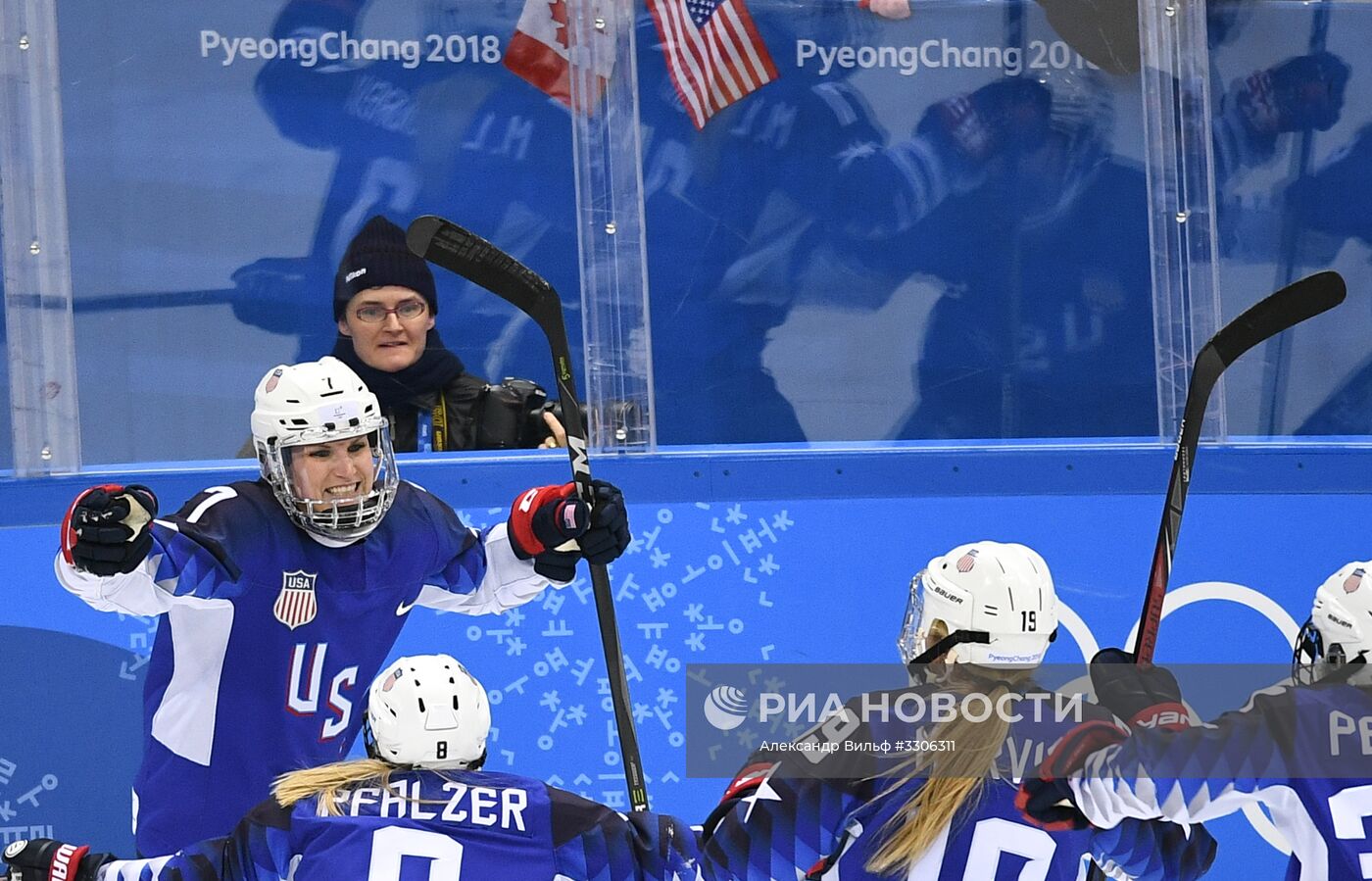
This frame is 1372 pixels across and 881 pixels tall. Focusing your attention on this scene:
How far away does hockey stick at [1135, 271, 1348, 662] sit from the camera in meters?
3.99

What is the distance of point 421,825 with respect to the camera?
9.59 ft

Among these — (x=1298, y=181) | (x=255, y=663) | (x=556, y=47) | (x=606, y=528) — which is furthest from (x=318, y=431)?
(x=1298, y=181)

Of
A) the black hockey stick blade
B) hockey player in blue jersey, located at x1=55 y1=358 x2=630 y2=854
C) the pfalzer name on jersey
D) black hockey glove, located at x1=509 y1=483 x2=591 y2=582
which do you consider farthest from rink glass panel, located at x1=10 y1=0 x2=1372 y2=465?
the pfalzer name on jersey

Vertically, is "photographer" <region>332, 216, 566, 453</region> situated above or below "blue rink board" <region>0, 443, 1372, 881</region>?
above

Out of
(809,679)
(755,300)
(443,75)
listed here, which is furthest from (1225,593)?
(443,75)

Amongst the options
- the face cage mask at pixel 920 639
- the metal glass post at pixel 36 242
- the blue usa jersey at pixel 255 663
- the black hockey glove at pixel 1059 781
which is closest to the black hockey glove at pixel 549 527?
the blue usa jersey at pixel 255 663

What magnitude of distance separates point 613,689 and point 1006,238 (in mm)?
1784

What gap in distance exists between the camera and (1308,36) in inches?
199

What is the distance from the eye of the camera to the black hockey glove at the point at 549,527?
12.4 ft

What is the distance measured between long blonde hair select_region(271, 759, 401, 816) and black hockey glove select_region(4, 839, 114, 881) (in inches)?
14.4

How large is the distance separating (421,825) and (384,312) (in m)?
2.09

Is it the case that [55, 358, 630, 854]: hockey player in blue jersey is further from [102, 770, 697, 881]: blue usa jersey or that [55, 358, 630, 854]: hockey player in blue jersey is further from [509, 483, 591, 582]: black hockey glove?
[102, 770, 697, 881]: blue usa jersey

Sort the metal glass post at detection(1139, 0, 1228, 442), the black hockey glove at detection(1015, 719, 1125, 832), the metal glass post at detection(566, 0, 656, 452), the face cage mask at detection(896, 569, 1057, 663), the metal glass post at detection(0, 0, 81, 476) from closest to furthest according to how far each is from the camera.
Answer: the black hockey glove at detection(1015, 719, 1125, 832) < the face cage mask at detection(896, 569, 1057, 663) < the metal glass post at detection(0, 0, 81, 476) < the metal glass post at detection(566, 0, 656, 452) < the metal glass post at detection(1139, 0, 1228, 442)

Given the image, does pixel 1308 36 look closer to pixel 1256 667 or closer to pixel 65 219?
pixel 1256 667
